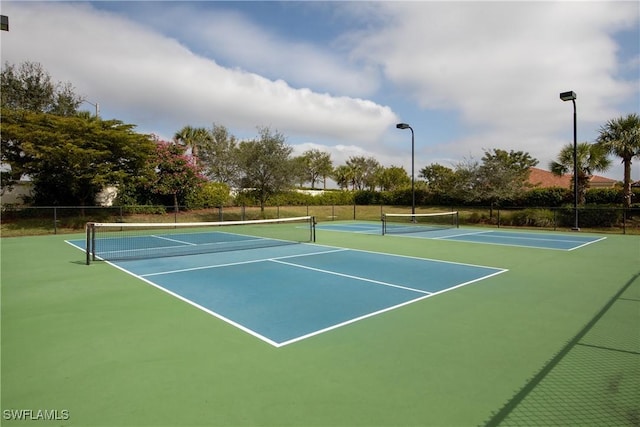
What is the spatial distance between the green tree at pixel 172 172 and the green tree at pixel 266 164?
4.10 metres

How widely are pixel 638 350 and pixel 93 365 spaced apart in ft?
20.5

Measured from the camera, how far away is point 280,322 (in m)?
5.34

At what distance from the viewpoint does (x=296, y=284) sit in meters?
7.70

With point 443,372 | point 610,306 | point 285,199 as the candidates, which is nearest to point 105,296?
point 443,372

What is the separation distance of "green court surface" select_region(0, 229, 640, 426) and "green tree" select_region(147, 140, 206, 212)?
20385mm

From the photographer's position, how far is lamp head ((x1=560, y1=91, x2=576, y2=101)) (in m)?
18.0

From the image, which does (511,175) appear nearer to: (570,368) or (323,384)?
(570,368)

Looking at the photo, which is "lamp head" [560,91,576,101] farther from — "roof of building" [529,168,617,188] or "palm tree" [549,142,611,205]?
"roof of building" [529,168,617,188]

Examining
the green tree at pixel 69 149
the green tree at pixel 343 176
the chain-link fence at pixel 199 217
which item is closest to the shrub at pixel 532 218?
the chain-link fence at pixel 199 217

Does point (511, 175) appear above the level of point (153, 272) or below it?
above

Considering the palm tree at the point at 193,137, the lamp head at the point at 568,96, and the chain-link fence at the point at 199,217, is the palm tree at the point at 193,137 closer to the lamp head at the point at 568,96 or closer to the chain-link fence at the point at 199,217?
the chain-link fence at the point at 199,217

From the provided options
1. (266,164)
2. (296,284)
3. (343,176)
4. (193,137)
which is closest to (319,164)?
(343,176)

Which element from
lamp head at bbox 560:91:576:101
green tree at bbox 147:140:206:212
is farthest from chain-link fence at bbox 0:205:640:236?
lamp head at bbox 560:91:576:101

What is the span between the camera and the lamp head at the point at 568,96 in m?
18.0
